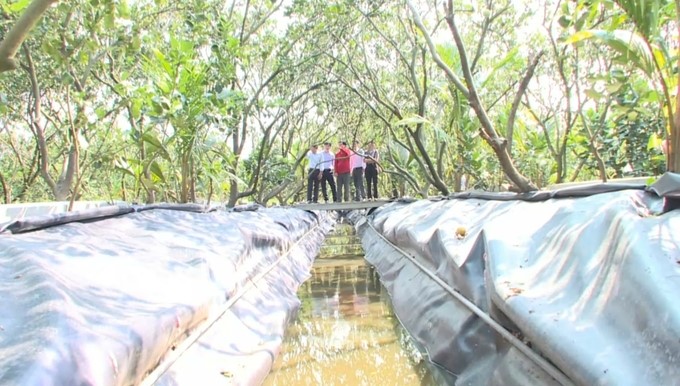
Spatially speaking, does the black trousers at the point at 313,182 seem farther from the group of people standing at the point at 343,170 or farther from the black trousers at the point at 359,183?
the black trousers at the point at 359,183

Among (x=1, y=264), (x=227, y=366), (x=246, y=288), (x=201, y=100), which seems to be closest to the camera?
(x=1, y=264)

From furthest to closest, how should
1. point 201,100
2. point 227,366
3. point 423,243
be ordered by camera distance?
1. point 201,100
2. point 423,243
3. point 227,366

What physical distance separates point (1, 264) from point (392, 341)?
2166mm

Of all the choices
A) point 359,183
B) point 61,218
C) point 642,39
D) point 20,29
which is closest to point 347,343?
point 61,218

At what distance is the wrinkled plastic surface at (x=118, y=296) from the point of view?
1346mm

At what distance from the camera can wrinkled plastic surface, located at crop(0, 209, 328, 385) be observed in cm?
135

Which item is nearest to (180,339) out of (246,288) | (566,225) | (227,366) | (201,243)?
(227,366)

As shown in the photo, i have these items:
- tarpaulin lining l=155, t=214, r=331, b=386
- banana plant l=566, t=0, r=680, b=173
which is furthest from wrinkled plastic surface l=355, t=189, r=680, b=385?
banana plant l=566, t=0, r=680, b=173

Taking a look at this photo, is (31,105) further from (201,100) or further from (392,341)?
(392,341)

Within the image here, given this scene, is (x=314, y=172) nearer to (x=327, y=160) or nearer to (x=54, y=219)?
(x=327, y=160)

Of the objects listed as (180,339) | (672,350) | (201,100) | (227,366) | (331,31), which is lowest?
(227,366)

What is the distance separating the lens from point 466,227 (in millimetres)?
3568

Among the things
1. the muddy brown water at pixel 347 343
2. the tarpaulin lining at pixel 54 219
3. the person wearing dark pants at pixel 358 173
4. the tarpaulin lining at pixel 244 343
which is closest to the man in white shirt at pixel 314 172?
the person wearing dark pants at pixel 358 173

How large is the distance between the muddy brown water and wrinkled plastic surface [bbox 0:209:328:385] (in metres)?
0.18
